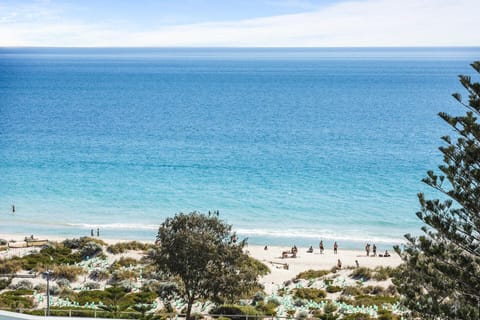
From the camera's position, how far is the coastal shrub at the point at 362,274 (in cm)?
2386

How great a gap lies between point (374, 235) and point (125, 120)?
48704mm

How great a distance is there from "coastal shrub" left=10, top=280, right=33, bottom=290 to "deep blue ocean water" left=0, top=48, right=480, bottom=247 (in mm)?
12920

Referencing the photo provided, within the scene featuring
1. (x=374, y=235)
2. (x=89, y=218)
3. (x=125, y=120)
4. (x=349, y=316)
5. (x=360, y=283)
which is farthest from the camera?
(x=125, y=120)

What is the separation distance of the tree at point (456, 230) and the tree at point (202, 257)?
5.45 m

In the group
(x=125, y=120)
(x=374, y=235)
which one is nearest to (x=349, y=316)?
(x=374, y=235)

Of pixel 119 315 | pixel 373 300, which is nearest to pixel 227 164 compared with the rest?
pixel 373 300

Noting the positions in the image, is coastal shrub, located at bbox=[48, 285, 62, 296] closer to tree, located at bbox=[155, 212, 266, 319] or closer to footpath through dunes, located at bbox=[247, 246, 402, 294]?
tree, located at bbox=[155, 212, 266, 319]

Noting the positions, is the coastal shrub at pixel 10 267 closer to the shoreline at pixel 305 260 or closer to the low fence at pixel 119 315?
the shoreline at pixel 305 260

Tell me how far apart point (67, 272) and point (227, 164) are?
28.0 m

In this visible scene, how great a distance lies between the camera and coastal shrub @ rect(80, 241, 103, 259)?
26.9 metres

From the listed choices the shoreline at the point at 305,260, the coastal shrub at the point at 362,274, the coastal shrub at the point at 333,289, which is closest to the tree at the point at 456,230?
the coastal shrub at the point at 333,289

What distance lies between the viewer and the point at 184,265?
16.3 meters

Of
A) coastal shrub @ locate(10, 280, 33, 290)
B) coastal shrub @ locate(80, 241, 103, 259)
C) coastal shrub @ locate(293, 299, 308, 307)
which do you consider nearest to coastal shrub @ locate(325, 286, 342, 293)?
coastal shrub @ locate(293, 299, 308, 307)

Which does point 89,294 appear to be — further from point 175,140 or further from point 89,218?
point 175,140
